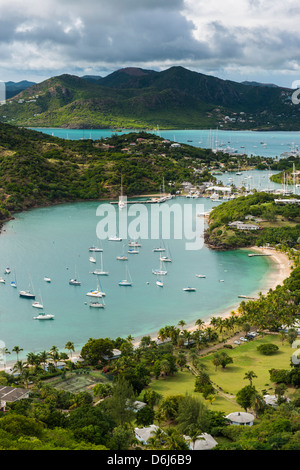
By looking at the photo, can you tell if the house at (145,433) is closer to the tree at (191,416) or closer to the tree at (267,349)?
the tree at (191,416)

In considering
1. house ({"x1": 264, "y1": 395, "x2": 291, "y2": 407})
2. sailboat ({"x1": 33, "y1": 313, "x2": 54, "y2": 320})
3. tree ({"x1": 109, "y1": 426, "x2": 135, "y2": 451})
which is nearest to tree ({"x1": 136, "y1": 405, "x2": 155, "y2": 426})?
tree ({"x1": 109, "y1": 426, "x2": 135, "y2": 451})

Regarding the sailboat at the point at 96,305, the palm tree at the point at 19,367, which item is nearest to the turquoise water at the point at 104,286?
the sailboat at the point at 96,305

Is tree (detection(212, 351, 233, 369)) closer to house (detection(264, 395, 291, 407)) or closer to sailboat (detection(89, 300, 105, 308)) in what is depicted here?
house (detection(264, 395, 291, 407))

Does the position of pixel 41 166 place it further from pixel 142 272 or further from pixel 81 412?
pixel 81 412

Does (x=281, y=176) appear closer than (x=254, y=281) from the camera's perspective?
No

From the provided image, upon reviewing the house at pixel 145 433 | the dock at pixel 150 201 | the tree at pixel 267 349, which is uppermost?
the dock at pixel 150 201

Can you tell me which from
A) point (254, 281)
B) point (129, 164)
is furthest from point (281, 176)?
point (254, 281)

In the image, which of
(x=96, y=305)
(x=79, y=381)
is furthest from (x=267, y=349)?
(x=96, y=305)
